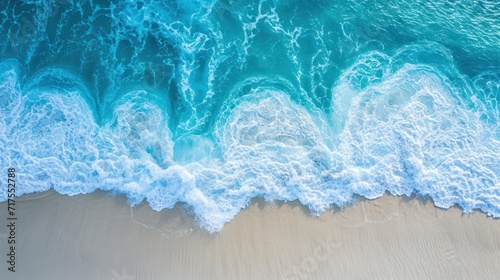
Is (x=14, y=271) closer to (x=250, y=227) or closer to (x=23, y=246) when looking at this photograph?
(x=23, y=246)

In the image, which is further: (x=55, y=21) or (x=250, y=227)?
(x=55, y=21)

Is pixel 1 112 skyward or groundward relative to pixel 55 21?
groundward

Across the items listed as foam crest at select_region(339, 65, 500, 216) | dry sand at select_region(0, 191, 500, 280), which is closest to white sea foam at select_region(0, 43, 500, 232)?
foam crest at select_region(339, 65, 500, 216)

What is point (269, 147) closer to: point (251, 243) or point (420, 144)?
point (251, 243)

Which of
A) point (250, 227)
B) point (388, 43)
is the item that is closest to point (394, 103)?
point (388, 43)

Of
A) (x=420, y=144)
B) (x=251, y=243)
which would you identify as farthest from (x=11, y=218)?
(x=420, y=144)

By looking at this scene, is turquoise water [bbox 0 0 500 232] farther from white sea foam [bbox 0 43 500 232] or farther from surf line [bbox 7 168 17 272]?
surf line [bbox 7 168 17 272]

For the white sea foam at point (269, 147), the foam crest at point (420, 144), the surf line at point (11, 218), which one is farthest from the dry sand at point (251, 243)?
the foam crest at point (420, 144)
